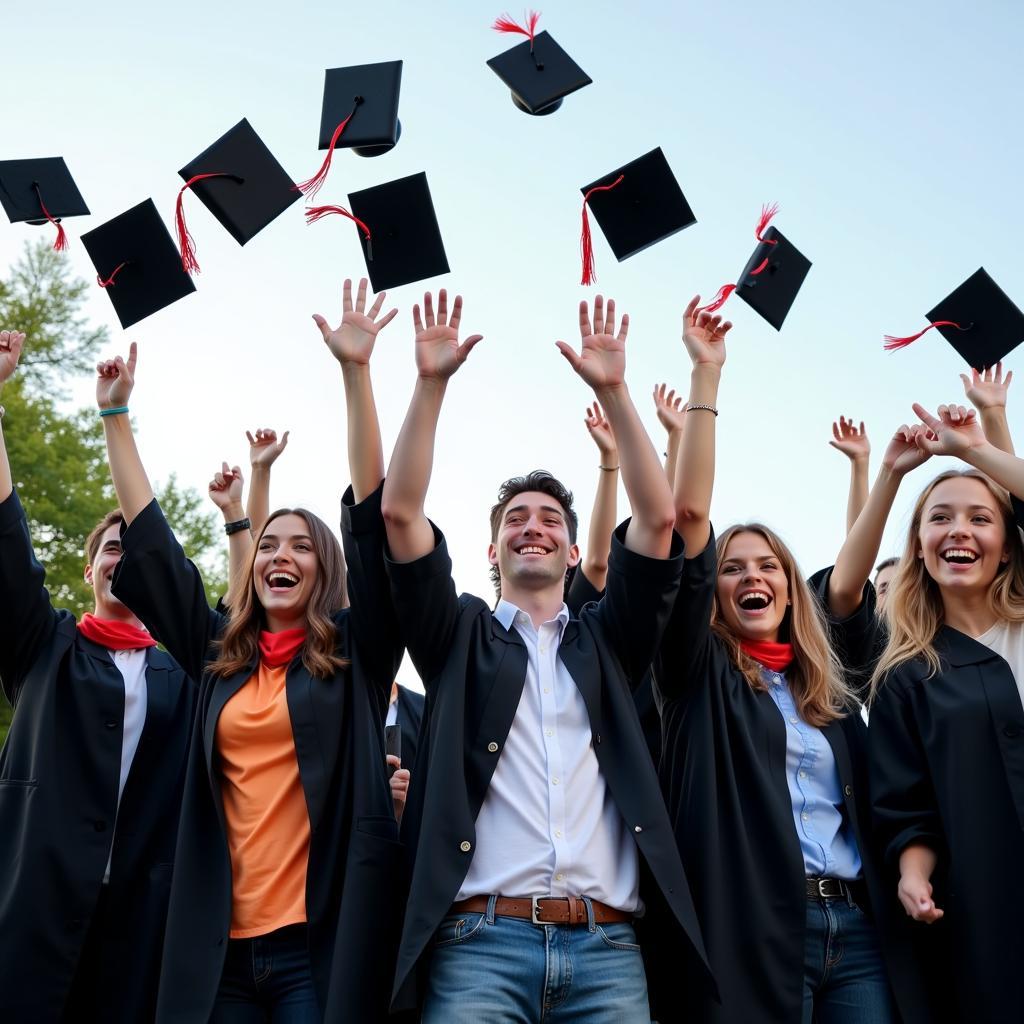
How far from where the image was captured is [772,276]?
14.4 feet

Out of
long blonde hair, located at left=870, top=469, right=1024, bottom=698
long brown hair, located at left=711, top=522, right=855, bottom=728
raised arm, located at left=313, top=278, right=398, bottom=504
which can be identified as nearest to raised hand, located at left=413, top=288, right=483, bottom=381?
raised arm, located at left=313, top=278, right=398, bottom=504

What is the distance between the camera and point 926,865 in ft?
11.1

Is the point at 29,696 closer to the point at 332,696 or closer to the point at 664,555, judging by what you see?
the point at 332,696

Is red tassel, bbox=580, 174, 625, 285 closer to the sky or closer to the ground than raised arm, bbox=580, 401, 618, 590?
closer to the sky

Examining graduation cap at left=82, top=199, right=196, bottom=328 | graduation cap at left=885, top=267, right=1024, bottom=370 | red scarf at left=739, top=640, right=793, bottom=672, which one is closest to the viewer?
red scarf at left=739, top=640, right=793, bottom=672

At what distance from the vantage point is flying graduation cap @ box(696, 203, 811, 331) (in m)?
4.31

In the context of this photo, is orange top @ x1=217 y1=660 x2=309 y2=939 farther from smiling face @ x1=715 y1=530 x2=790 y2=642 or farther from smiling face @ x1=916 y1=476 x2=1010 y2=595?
smiling face @ x1=916 y1=476 x2=1010 y2=595

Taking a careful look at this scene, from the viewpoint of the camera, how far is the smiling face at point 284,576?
3.79m

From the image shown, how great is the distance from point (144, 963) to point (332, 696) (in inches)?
43.1

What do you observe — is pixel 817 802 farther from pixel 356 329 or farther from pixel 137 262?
pixel 137 262

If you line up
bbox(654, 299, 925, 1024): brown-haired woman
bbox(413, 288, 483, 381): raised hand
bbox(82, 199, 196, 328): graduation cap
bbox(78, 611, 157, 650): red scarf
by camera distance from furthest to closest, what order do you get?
bbox(82, 199, 196, 328): graduation cap
bbox(78, 611, 157, 650): red scarf
bbox(413, 288, 483, 381): raised hand
bbox(654, 299, 925, 1024): brown-haired woman

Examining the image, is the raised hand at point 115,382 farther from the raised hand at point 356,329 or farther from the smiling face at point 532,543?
the smiling face at point 532,543

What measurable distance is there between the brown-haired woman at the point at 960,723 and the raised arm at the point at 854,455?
0.55 metres

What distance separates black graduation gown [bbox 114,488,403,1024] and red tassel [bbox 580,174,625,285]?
47.1 inches
